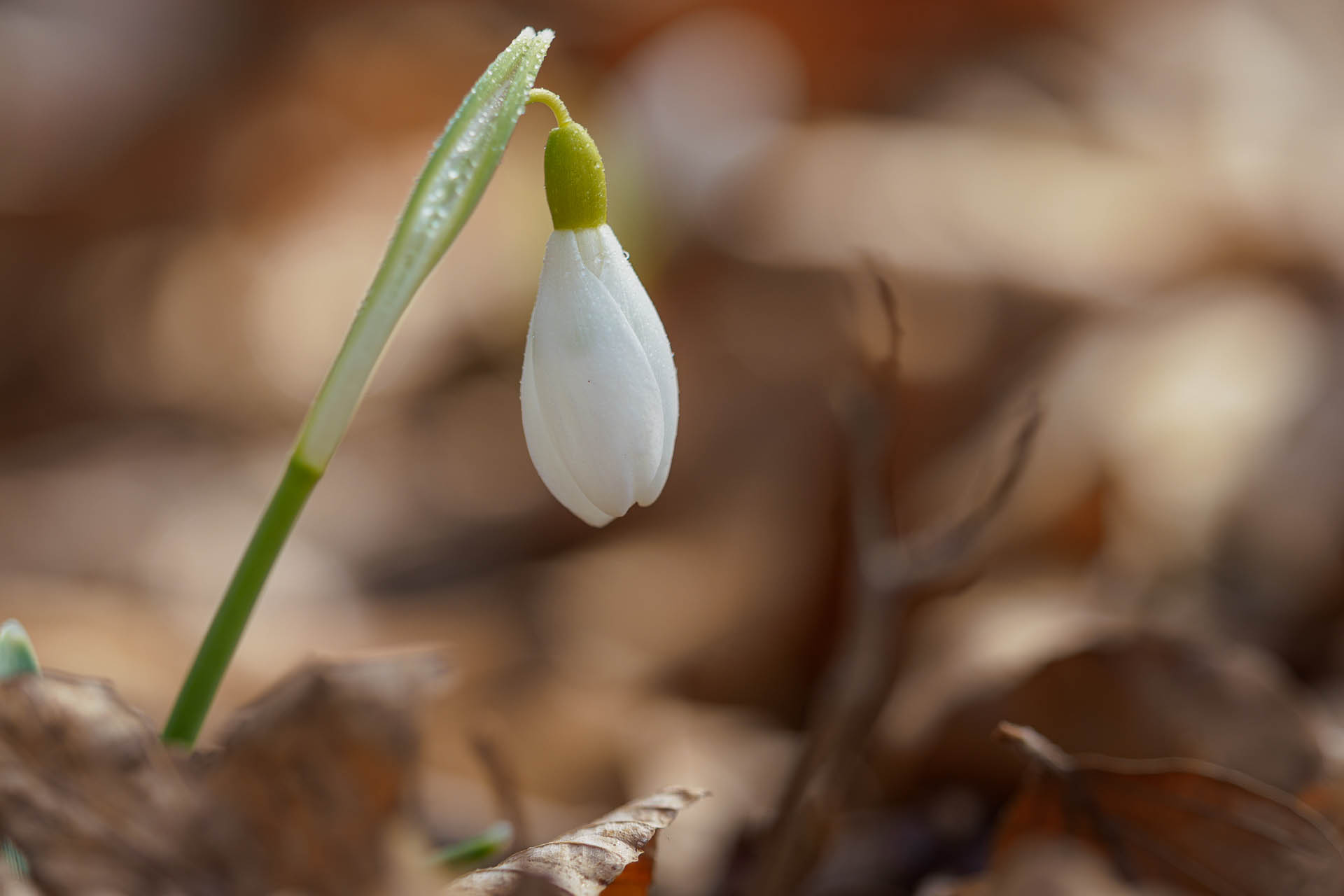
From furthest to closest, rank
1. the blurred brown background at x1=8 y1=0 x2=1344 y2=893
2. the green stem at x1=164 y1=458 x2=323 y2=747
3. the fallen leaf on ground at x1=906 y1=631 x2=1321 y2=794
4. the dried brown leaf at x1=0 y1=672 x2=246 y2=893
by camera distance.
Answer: the blurred brown background at x1=8 y1=0 x2=1344 y2=893, the fallen leaf on ground at x1=906 y1=631 x2=1321 y2=794, the green stem at x1=164 y1=458 x2=323 y2=747, the dried brown leaf at x1=0 y1=672 x2=246 y2=893

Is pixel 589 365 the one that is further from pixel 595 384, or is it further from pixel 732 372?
pixel 732 372

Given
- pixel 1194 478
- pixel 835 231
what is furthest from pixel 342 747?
pixel 835 231

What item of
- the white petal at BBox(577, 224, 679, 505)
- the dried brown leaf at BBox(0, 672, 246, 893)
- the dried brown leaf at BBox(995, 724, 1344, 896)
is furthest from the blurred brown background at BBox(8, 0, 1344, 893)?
the dried brown leaf at BBox(0, 672, 246, 893)

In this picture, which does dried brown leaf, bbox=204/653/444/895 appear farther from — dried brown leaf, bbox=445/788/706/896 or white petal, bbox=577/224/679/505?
white petal, bbox=577/224/679/505

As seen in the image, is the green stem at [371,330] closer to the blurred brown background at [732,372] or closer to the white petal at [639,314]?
the white petal at [639,314]

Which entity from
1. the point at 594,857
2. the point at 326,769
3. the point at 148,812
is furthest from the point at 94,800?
the point at 594,857

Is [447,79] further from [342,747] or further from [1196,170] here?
[342,747]
